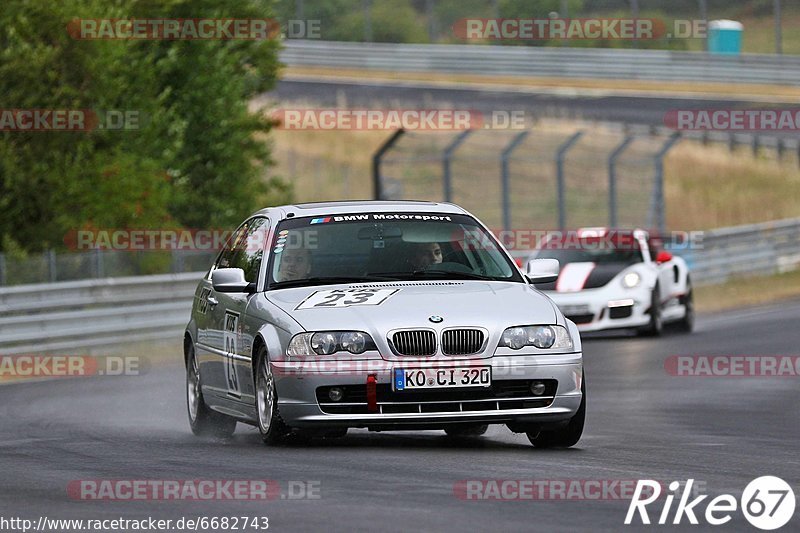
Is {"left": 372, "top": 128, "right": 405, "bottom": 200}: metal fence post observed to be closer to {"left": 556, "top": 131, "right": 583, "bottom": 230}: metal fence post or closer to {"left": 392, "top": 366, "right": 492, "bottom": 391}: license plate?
{"left": 556, "top": 131, "right": 583, "bottom": 230}: metal fence post

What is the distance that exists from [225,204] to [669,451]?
22.6 m

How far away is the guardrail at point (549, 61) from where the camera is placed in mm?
50375

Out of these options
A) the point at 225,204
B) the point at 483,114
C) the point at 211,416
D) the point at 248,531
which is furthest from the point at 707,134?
the point at 248,531

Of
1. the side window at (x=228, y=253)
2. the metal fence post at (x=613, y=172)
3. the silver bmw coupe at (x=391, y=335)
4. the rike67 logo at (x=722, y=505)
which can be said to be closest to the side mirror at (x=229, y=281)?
the silver bmw coupe at (x=391, y=335)

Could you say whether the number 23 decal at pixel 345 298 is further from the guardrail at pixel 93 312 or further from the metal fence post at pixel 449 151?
the metal fence post at pixel 449 151

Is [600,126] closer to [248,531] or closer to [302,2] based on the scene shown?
[302,2]

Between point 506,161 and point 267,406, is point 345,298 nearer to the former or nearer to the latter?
point 267,406

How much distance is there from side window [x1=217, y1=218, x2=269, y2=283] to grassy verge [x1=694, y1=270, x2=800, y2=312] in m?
18.2

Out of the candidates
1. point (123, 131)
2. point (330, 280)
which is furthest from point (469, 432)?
point (123, 131)

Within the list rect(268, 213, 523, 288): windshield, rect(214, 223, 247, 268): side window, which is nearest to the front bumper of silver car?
rect(268, 213, 523, 288): windshield

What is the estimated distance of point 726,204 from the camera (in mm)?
49500

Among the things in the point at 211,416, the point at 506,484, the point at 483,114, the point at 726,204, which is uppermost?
the point at 506,484

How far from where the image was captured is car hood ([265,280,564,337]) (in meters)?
9.93

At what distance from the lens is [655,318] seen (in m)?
22.7
